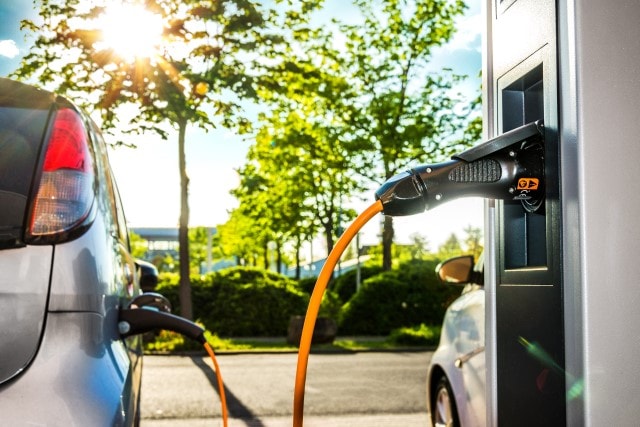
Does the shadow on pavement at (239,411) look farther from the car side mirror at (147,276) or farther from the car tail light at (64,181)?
the car tail light at (64,181)

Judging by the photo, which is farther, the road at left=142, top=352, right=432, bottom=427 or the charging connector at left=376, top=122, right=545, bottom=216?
the road at left=142, top=352, right=432, bottom=427

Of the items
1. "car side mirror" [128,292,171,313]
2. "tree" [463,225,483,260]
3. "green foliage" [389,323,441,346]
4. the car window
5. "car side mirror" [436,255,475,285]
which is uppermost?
"tree" [463,225,483,260]

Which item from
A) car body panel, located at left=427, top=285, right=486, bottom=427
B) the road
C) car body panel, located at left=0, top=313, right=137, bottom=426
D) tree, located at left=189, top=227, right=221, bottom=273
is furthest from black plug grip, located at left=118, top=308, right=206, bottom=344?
tree, located at left=189, top=227, right=221, bottom=273

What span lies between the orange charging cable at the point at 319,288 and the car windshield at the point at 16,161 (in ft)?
2.20

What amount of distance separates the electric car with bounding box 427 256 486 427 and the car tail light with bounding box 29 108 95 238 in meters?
1.85

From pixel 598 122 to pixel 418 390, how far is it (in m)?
7.99

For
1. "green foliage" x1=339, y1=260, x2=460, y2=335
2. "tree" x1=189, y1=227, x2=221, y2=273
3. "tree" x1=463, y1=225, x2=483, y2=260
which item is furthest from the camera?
"tree" x1=189, y1=227, x2=221, y2=273

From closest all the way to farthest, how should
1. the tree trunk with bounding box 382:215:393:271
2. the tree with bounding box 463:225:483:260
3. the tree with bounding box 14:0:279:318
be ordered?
the tree with bounding box 14:0:279:318
the tree trunk with bounding box 382:215:393:271
the tree with bounding box 463:225:483:260

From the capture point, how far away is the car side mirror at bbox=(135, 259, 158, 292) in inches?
160

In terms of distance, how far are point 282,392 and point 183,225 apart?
7292mm

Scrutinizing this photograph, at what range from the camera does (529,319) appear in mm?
1464

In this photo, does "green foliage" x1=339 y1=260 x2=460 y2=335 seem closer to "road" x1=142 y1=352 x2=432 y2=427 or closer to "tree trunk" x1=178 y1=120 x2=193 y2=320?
"tree trunk" x1=178 y1=120 x2=193 y2=320

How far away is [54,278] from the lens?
1727 millimetres

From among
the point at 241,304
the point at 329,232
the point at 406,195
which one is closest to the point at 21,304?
the point at 406,195
